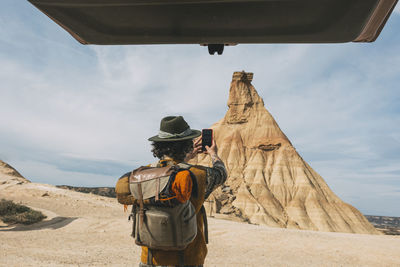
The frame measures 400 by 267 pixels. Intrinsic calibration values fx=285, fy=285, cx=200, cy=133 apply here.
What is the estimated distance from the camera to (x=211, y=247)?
9672 mm

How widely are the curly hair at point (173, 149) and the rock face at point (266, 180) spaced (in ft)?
92.9

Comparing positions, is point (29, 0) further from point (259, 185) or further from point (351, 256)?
point (259, 185)

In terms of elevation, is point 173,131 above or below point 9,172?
below

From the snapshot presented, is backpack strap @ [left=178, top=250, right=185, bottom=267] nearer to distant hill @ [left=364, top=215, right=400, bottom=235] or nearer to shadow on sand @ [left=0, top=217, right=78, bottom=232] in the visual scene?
→ shadow on sand @ [left=0, top=217, right=78, bottom=232]

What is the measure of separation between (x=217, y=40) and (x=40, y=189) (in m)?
24.9

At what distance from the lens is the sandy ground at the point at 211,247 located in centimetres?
759

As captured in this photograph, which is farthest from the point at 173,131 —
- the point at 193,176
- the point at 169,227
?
the point at 169,227

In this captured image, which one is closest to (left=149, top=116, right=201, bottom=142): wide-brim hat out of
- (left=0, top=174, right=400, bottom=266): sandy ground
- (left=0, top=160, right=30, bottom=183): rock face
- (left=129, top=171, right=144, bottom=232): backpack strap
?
(left=129, top=171, right=144, bottom=232): backpack strap

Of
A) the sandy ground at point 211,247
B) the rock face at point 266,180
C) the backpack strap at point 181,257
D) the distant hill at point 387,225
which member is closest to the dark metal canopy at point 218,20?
the backpack strap at point 181,257

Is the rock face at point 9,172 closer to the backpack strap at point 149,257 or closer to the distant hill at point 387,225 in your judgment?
the backpack strap at point 149,257

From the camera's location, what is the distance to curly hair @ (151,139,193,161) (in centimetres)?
259

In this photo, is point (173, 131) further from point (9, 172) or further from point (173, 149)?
point (9, 172)

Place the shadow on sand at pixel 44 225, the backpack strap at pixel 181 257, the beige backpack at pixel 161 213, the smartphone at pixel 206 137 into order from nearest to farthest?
the beige backpack at pixel 161 213, the backpack strap at pixel 181 257, the smartphone at pixel 206 137, the shadow on sand at pixel 44 225

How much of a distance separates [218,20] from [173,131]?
3.84 ft
